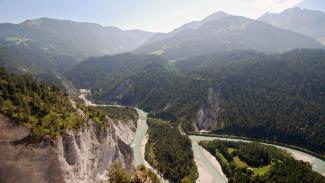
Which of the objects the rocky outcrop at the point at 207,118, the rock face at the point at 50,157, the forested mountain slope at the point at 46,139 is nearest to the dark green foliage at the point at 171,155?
the forested mountain slope at the point at 46,139

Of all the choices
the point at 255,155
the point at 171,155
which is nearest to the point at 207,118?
the point at 255,155

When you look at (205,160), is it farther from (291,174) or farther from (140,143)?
(291,174)

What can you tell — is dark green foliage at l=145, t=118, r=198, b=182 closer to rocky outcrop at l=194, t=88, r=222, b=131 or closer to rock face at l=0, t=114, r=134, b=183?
rock face at l=0, t=114, r=134, b=183

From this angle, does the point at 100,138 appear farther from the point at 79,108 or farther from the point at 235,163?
the point at 235,163

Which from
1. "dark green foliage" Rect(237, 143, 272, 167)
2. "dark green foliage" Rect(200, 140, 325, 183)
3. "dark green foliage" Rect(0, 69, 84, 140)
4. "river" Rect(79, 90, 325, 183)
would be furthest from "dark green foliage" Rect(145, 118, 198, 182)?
"dark green foliage" Rect(0, 69, 84, 140)

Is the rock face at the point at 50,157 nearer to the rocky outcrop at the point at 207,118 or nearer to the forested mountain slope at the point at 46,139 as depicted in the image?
the forested mountain slope at the point at 46,139
